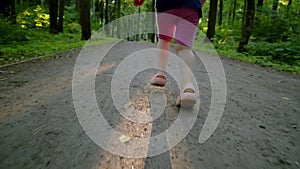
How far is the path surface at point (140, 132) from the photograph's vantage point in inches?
45.0

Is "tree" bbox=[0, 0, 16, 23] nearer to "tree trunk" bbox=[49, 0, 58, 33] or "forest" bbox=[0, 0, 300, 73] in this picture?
"forest" bbox=[0, 0, 300, 73]

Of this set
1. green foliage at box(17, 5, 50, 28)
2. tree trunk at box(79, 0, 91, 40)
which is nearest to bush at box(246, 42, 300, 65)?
tree trunk at box(79, 0, 91, 40)

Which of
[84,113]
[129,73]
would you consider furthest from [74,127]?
[129,73]

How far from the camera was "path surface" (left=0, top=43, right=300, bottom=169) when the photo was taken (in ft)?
3.75

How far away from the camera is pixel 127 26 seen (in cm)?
3944

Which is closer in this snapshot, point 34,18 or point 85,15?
point 85,15

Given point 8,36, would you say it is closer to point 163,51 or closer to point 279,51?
point 163,51

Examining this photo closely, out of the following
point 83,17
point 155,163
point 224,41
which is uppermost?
point 83,17

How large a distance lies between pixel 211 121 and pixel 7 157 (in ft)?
4.53

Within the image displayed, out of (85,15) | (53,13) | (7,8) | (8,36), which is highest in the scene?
(53,13)

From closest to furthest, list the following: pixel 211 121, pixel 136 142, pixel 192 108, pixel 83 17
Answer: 1. pixel 136 142
2. pixel 211 121
3. pixel 192 108
4. pixel 83 17

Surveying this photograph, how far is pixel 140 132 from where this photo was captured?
1467 millimetres

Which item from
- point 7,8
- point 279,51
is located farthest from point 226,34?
point 7,8

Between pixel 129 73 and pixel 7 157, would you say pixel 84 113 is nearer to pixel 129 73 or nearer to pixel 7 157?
pixel 7 157
